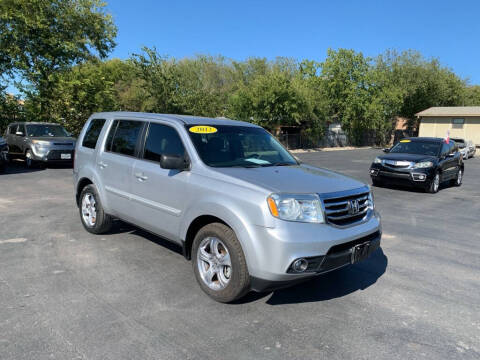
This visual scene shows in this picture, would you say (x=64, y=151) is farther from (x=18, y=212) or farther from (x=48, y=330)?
(x=48, y=330)

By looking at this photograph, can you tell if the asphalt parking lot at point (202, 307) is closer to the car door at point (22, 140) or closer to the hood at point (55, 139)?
the hood at point (55, 139)

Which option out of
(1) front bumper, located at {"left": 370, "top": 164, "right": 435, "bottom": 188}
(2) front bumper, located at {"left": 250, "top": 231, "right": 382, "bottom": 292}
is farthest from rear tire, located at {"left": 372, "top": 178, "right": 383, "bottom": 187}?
(2) front bumper, located at {"left": 250, "top": 231, "right": 382, "bottom": 292}

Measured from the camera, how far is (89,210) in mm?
5922

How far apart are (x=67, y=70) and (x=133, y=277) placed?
22086 millimetres

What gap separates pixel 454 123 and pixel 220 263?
43.4m

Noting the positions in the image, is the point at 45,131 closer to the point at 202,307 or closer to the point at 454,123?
the point at 202,307

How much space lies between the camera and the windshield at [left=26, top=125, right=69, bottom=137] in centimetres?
1508

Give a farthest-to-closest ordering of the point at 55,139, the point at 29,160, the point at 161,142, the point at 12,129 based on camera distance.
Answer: the point at 12,129 → the point at 55,139 → the point at 29,160 → the point at 161,142

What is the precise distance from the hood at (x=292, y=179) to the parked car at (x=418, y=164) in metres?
7.69

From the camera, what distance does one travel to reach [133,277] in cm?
431

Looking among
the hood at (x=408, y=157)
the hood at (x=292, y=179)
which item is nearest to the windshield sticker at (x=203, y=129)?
the hood at (x=292, y=179)

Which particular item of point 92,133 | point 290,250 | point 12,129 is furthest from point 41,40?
point 290,250

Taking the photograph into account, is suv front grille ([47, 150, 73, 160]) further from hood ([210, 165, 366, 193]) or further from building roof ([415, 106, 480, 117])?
building roof ([415, 106, 480, 117])

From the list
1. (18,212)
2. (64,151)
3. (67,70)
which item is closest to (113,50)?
(67,70)
